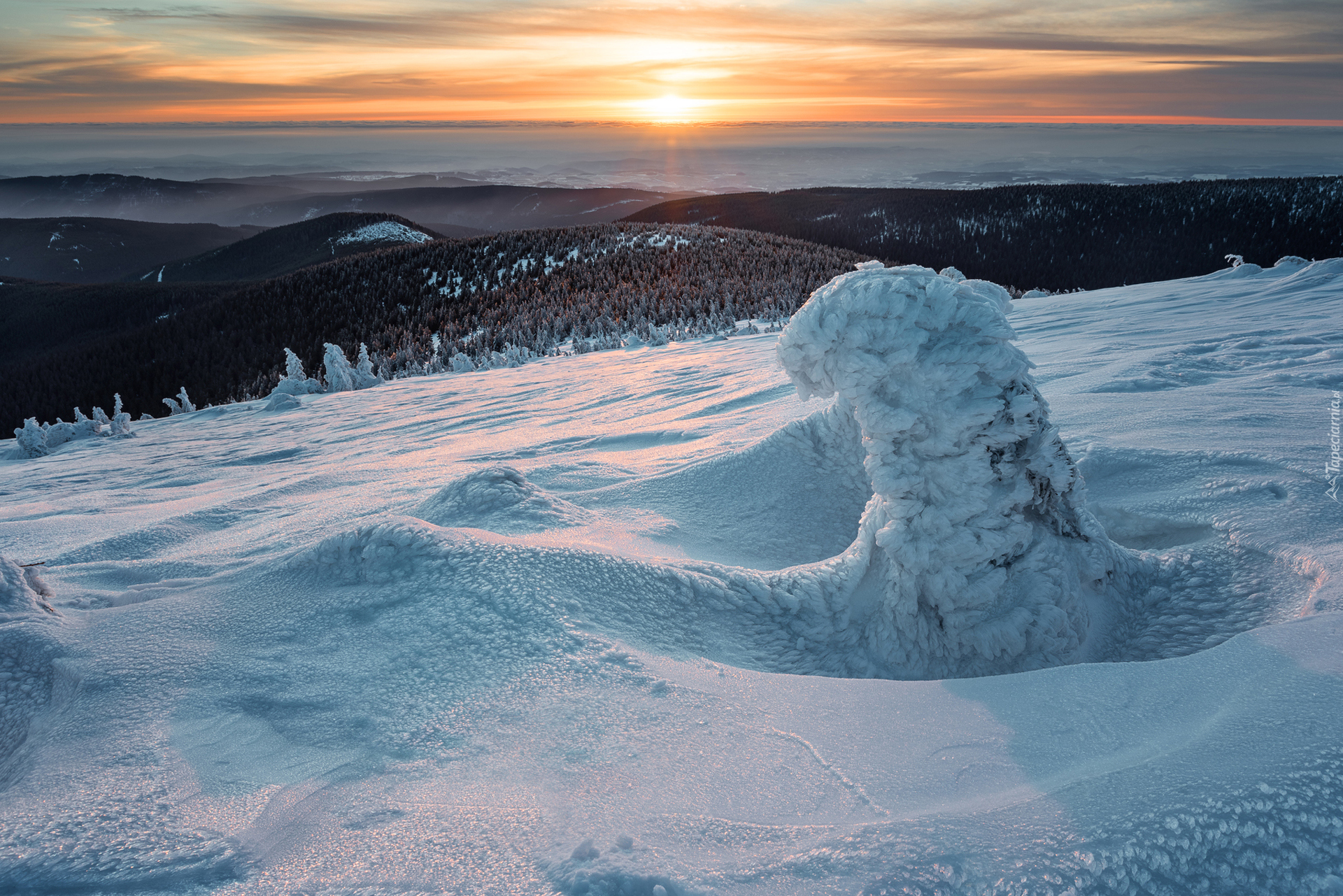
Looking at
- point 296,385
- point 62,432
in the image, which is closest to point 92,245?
point 296,385

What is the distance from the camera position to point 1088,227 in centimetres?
A: 6512

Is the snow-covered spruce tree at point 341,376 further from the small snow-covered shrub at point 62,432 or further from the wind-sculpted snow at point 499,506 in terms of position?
the wind-sculpted snow at point 499,506

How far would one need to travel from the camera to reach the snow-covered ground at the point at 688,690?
51.4 inches

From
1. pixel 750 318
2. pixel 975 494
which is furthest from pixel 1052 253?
pixel 975 494

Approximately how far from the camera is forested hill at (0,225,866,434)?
56.8 ft

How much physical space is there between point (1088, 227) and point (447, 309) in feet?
210

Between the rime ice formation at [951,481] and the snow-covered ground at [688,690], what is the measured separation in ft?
0.09

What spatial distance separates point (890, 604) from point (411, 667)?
180 cm

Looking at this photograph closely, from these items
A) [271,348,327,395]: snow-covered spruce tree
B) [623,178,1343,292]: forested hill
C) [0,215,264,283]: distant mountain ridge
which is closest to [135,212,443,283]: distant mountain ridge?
[0,215,264,283]: distant mountain ridge

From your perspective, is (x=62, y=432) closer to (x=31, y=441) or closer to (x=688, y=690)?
(x=31, y=441)

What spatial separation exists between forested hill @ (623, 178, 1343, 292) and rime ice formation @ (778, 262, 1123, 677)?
51.1 meters

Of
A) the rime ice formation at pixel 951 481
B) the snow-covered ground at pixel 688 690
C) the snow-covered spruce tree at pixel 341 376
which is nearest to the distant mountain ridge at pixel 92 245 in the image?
the snow-covered spruce tree at pixel 341 376

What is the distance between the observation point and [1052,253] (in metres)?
61.9

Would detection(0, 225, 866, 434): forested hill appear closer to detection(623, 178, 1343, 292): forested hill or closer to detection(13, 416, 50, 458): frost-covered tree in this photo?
detection(13, 416, 50, 458): frost-covered tree
